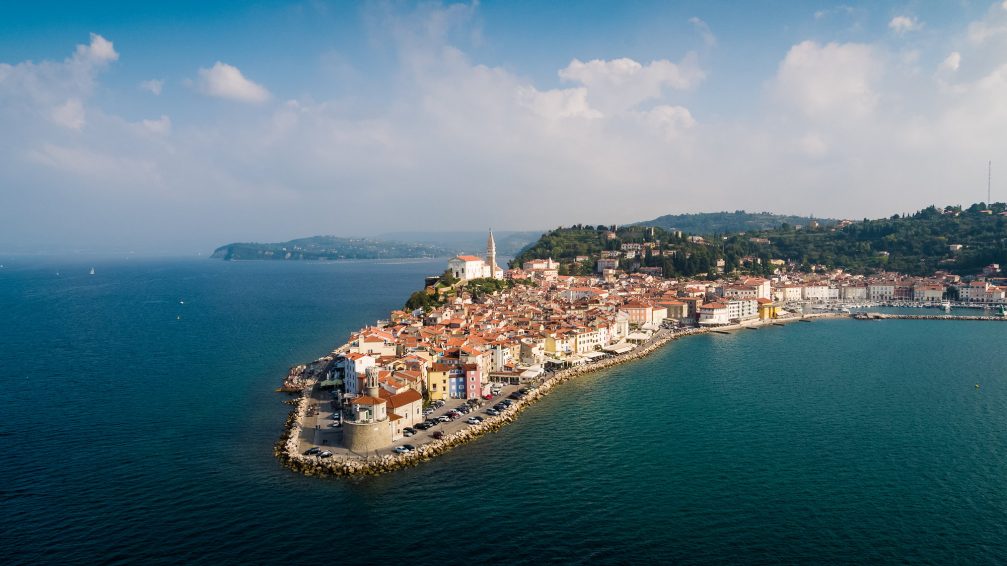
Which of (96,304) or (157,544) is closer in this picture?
(157,544)

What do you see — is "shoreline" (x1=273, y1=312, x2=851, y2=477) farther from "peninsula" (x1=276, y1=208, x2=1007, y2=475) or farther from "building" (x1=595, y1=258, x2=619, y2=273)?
"building" (x1=595, y1=258, x2=619, y2=273)

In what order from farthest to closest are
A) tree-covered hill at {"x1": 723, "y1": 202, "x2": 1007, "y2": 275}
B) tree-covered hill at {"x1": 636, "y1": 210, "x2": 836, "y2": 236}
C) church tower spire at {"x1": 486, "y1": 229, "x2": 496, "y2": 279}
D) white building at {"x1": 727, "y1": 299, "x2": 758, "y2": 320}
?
tree-covered hill at {"x1": 636, "y1": 210, "x2": 836, "y2": 236}, tree-covered hill at {"x1": 723, "y1": 202, "x2": 1007, "y2": 275}, church tower spire at {"x1": 486, "y1": 229, "x2": 496, "y2": 279}, white building at {"x1": 727, "y1": 299, "x2": 758, "y2": 320}

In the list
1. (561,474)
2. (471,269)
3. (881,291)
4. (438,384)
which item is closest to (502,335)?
(438,384)

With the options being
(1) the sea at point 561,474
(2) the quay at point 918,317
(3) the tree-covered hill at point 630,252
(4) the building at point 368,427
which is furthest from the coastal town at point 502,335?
(3) the tree-covered hill at point 630,252

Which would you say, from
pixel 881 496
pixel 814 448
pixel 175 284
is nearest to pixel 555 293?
pixel 814 448

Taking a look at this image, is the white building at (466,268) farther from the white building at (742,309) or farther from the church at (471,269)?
the white building at (742,309)

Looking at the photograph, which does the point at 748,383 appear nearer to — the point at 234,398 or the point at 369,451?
the point at 369,451

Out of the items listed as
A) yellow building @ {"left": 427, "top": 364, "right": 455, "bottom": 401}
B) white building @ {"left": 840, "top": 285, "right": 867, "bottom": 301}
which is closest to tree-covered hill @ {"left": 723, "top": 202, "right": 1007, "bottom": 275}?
white building @ {"left": 840, "top": 285, "right": 867, "bottom": 301}
